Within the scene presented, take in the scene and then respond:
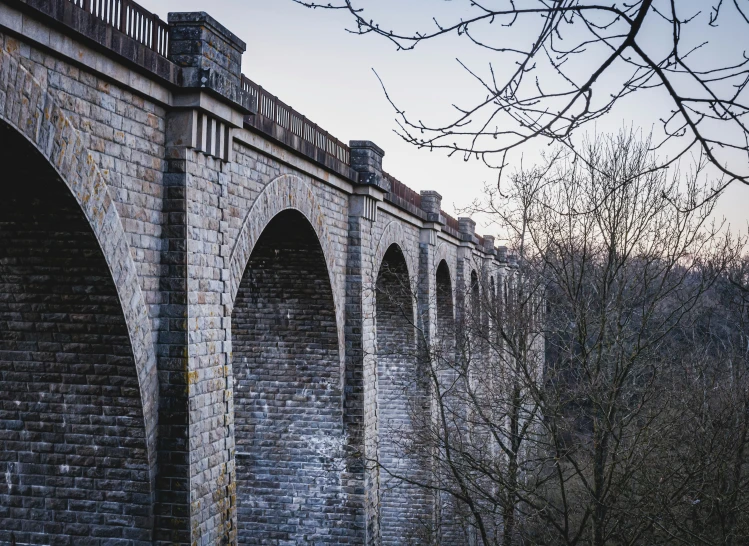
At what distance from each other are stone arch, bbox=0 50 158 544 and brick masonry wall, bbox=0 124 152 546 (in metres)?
0.01

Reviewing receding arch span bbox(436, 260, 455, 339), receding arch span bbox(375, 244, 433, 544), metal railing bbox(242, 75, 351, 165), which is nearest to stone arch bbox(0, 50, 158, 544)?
metal railing bbox(242, 75, 351, 165)

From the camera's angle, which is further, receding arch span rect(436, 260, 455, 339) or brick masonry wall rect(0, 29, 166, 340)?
receding arch span rect(436, 260, 455, 339)

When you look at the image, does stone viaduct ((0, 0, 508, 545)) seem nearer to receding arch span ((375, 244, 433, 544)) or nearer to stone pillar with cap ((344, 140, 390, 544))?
stone pillar with cap ((344, 140, 390, 544))

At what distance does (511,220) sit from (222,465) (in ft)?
26.1

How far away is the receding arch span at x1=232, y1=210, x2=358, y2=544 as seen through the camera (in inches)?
465

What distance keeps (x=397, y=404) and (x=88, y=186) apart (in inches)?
542

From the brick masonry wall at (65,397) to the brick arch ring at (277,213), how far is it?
1882 millimetres

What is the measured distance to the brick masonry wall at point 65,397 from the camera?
6043 mm

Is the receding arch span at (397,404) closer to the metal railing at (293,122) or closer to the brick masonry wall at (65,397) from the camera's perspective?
the metal railing at (293,122)

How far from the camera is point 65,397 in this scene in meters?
6.54

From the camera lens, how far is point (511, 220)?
13.5 m

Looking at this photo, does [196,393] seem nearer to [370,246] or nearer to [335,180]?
[335,180]

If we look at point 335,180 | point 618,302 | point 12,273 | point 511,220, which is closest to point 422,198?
point 511,220

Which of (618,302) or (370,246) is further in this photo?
(370,246)
